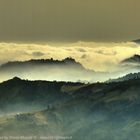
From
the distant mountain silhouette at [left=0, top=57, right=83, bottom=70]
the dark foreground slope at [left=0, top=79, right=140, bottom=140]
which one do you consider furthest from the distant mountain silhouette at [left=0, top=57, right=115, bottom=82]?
the dark foreground slope at [left=0, top=79, right=140, bottom=140]

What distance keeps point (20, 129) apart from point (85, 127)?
1.27 metres

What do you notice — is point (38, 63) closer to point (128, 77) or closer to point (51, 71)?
point (51, 71)

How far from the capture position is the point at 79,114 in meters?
8.74

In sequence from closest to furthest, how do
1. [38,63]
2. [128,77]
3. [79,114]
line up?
[38,63] < [79,114] < [128,77]

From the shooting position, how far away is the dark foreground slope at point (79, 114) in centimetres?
862

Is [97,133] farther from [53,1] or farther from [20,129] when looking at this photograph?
[53,1]

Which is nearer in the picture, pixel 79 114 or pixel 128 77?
pixel 79 114

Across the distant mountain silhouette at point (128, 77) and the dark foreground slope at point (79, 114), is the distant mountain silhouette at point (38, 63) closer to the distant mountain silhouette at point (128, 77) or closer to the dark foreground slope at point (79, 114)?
the dark foreground slope at point (79, 114)

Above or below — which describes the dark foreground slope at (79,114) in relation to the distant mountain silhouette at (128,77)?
below

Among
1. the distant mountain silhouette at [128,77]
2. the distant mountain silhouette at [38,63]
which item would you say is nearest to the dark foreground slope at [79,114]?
the distant mountain silhouette at [128,77]

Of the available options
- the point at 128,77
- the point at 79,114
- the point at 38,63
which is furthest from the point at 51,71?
the point at 128,77

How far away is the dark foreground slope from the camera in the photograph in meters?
8.62

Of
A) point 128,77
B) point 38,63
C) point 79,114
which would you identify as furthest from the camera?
point 128,77

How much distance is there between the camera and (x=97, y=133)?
8727 millimetres
